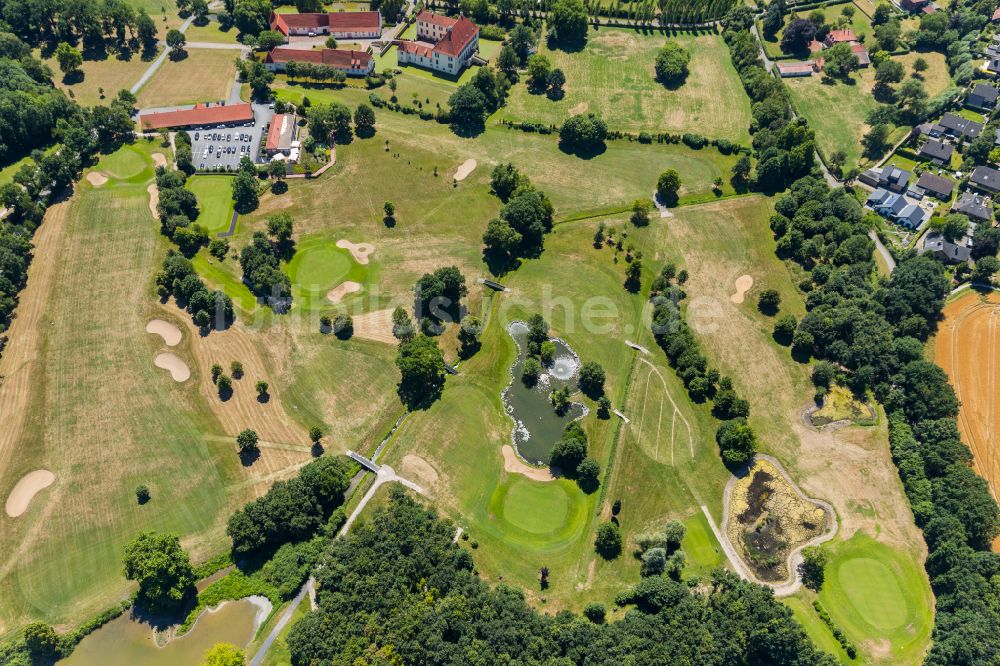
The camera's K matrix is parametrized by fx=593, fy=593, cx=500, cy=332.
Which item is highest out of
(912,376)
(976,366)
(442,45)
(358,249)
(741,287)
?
(442,45)

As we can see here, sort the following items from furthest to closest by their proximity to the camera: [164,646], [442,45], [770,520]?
[442,45]
[770,520]
[164,646]

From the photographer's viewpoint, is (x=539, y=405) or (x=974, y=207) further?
(x=974, y=207)

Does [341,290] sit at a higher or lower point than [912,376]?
lower

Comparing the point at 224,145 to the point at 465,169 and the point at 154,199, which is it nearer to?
the point at 154,199

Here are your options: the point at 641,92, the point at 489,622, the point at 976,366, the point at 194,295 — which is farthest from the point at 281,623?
the point at 641,92

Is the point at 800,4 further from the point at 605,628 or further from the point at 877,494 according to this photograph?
the point at 605,628

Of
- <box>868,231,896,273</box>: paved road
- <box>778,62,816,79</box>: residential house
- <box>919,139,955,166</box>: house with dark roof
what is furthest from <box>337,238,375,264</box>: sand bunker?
<box>919,139,955,166</box>: house with dark roof

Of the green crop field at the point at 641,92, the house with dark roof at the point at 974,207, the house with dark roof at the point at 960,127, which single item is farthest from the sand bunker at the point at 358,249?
the house with dark roof at the point at 960,127

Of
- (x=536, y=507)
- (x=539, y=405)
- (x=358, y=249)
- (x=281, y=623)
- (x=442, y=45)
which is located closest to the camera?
(x=281, y=623)
